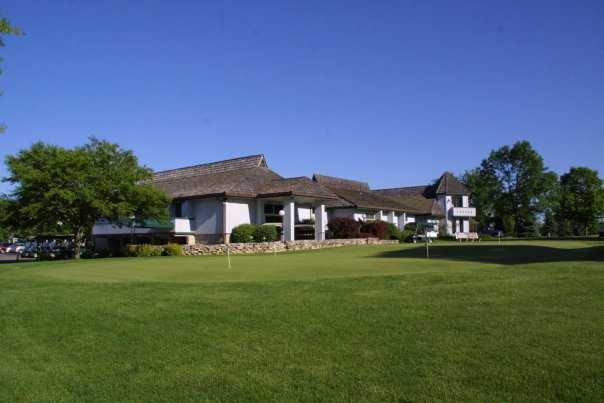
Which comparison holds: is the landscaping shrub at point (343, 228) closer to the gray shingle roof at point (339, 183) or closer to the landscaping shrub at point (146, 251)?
the gray shingle roof at point (339, 183)

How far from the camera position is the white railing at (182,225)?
4147 centimetres

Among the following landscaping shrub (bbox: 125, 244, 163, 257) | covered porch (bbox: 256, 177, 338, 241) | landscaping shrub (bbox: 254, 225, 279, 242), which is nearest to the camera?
landscaping shrub (bbox: 125, 244, 163, 257)

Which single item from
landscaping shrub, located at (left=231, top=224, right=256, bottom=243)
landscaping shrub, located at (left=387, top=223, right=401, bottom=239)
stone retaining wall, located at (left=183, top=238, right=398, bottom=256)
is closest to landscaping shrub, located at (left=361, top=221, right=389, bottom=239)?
landscaping shrub, located at (left=387, top=223, right=401, bottom=239)

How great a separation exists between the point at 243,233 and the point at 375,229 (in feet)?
52.3

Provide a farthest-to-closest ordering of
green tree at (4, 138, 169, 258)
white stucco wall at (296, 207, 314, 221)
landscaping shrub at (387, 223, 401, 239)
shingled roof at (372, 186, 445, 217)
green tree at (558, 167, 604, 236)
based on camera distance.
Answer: green tree at (558, 167, 604, 236), shingled roof at (372, 186, 445, 217), landscaping shrub at (387, 223, 401, 239), white stucco wall at (296, 207, 314, 221), green tree at (4, 138, 169, 258)

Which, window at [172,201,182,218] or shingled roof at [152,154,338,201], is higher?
shingled roof at [152,154,338,201]

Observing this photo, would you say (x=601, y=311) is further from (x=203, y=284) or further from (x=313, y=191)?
(x=313, y=191)

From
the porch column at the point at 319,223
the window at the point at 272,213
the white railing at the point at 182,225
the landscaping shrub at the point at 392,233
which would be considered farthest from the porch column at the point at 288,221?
the landscaping shrub at the point at 392,233

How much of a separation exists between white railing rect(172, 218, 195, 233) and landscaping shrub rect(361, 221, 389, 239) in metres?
16.7

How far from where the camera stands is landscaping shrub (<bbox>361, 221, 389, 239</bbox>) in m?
49.6

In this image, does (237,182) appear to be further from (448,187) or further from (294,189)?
(448,187)

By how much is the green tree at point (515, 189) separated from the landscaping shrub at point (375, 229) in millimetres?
40798

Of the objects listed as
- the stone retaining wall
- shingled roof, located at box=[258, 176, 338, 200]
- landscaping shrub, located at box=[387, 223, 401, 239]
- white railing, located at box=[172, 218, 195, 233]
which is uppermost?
shingled roof, located at box=[258, 176, 338, 200]

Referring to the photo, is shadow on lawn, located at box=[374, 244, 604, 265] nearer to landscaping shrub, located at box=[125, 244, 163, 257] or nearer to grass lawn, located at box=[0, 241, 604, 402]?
grass lawn, located at box=[0, 241, 604, 402]
